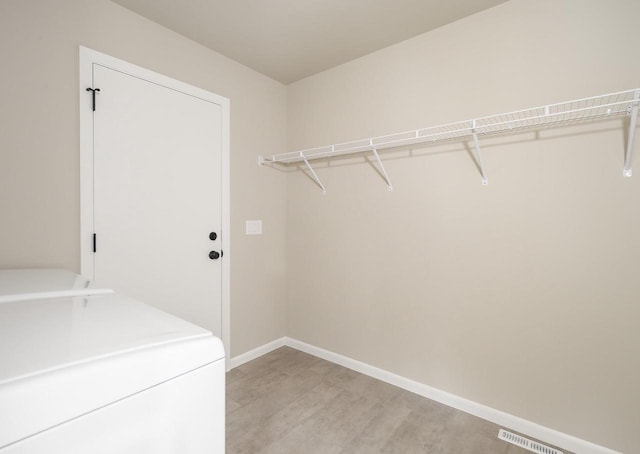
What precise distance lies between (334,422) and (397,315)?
2.78 feet

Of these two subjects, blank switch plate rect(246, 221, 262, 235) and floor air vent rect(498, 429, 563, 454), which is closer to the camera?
floor air vent rect(498, 429, 563, 454)

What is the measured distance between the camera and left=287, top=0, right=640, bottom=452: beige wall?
157 centimetres

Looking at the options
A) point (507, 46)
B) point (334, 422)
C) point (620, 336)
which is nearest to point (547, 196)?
point (620, 336)

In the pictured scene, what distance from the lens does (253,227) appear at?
2.72m

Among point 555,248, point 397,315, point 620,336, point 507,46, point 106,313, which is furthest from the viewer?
point 397,315

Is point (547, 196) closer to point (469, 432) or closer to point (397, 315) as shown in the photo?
point (397, 315)

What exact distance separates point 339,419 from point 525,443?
3.42 ft

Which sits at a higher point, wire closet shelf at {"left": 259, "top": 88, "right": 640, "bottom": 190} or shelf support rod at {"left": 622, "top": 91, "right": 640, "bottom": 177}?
wire closet shelf at {"left": 259, "top": 88, "right": 640, "bottom": 190}

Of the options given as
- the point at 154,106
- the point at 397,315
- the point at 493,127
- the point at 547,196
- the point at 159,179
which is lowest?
the point at 397,315

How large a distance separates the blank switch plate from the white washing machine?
186cm

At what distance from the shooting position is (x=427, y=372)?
2.17 m

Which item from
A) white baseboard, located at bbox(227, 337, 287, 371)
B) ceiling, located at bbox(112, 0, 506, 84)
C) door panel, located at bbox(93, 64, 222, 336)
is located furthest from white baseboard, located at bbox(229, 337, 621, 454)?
ceiling, located at bbox(112, 0, 506, 84)

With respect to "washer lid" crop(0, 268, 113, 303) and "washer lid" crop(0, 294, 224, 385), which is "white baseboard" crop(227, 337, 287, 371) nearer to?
"washer lid" crop(0, 268, 113, 303)

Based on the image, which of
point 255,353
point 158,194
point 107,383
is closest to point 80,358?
point 107,383
